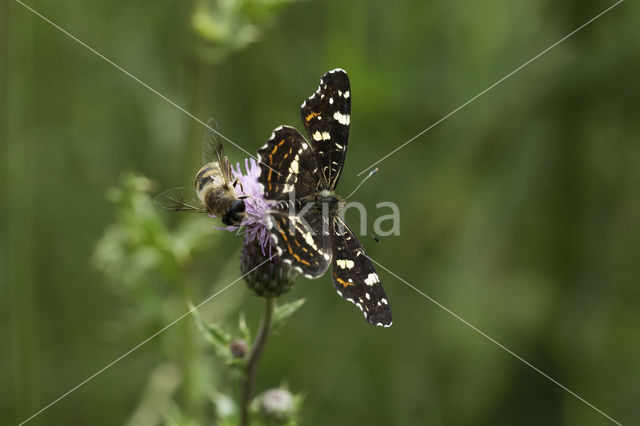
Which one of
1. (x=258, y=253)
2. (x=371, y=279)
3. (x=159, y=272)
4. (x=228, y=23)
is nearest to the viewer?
(x=371, y=279)

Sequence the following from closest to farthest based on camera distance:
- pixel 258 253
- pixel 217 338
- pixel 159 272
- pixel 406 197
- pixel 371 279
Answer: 1. pixel 217 338
2. pixel 371 279
3. pixel 258 253
4. pixel 159 272
5. pixel 406 197

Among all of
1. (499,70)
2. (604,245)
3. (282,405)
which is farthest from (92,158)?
(604,245)

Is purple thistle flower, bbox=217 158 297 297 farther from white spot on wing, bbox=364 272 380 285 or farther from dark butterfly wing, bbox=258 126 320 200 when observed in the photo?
white spot on wing, bbox=364 272 380 285

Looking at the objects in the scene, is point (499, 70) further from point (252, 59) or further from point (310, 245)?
point (310, 245)

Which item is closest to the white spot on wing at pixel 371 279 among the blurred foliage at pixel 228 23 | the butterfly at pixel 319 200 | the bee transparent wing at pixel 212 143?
the butterfly at pixel 319 200

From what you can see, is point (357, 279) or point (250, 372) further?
point (357, 279)

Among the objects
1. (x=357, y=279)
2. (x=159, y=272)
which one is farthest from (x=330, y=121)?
(x=159, y=272)

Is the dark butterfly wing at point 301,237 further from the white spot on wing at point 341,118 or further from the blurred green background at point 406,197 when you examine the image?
the blurred green background at point 406,197

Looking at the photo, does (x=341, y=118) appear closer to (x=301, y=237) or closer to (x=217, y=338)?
(x=301, y=237)
